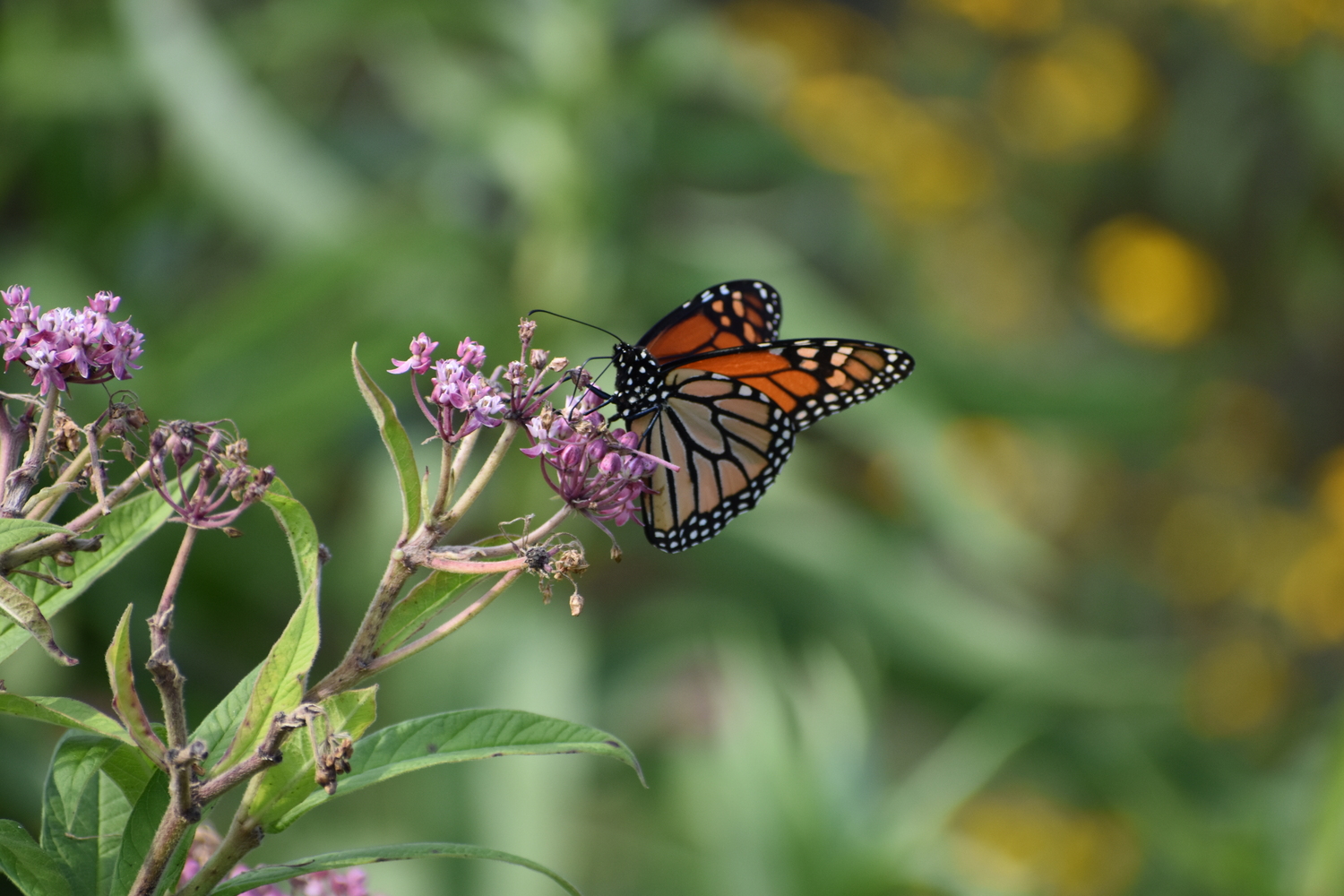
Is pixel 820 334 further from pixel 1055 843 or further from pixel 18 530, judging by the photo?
pixel 18 530

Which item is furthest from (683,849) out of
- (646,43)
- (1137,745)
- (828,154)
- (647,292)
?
(828,154)

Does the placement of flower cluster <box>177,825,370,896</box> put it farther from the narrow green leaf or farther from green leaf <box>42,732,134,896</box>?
the narrow green leaf

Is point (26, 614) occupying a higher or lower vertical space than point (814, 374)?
lower

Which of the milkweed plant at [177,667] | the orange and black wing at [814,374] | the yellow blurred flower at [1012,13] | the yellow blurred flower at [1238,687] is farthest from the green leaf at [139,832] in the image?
the yellow blurred flower at [1012,13]

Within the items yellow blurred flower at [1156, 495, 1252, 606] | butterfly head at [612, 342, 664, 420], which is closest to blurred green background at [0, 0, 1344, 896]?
yellow blurred flower at [1156, 495, 1252, 606]

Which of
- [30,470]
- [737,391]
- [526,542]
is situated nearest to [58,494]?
[30,470]

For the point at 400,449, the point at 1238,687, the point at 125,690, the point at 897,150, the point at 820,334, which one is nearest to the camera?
the point at 125,690
